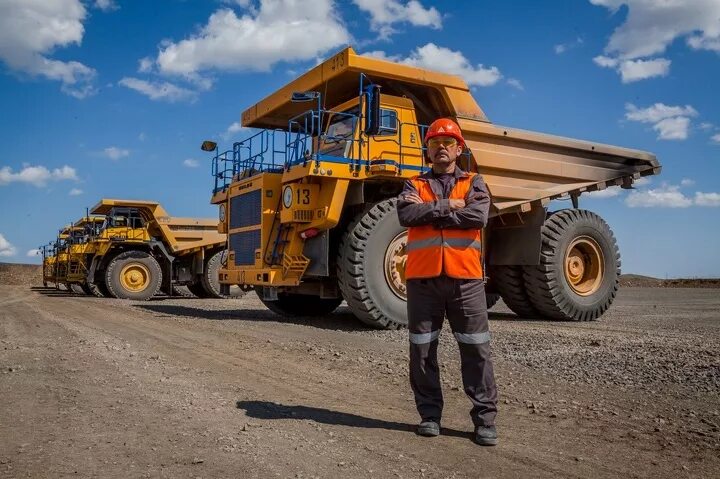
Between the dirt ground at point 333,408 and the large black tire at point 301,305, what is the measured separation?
3.19 metres

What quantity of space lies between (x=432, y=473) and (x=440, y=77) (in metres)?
7.10

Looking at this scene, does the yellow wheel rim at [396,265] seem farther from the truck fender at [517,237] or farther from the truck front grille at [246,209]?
the truck fender at [517,237]

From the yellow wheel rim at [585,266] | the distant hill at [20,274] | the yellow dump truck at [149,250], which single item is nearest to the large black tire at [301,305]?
the yellow wheel rim at [585,266]

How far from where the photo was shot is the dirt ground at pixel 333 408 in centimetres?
318

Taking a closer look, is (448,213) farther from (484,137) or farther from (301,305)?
(301,305)

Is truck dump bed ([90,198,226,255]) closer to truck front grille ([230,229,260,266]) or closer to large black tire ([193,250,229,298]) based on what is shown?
large black tire ([193,250,229,298])

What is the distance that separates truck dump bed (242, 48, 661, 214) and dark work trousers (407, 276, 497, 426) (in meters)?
A: 5.34

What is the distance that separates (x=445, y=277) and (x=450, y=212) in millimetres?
383

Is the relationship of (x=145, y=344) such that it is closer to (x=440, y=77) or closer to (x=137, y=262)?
(x=440, y=77)

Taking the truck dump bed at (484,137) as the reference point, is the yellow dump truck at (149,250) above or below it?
below

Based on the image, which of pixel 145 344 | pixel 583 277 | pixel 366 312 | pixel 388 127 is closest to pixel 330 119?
pixel 388 127

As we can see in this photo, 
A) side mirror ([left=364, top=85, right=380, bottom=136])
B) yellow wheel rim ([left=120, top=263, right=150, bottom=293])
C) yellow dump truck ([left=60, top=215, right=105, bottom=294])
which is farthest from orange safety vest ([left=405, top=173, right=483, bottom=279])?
yellow dump truck ([left=60, top=215, right=105, bottom=294])

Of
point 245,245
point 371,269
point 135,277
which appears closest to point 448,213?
point 371,269

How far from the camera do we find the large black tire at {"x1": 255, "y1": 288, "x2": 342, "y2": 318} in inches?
433
